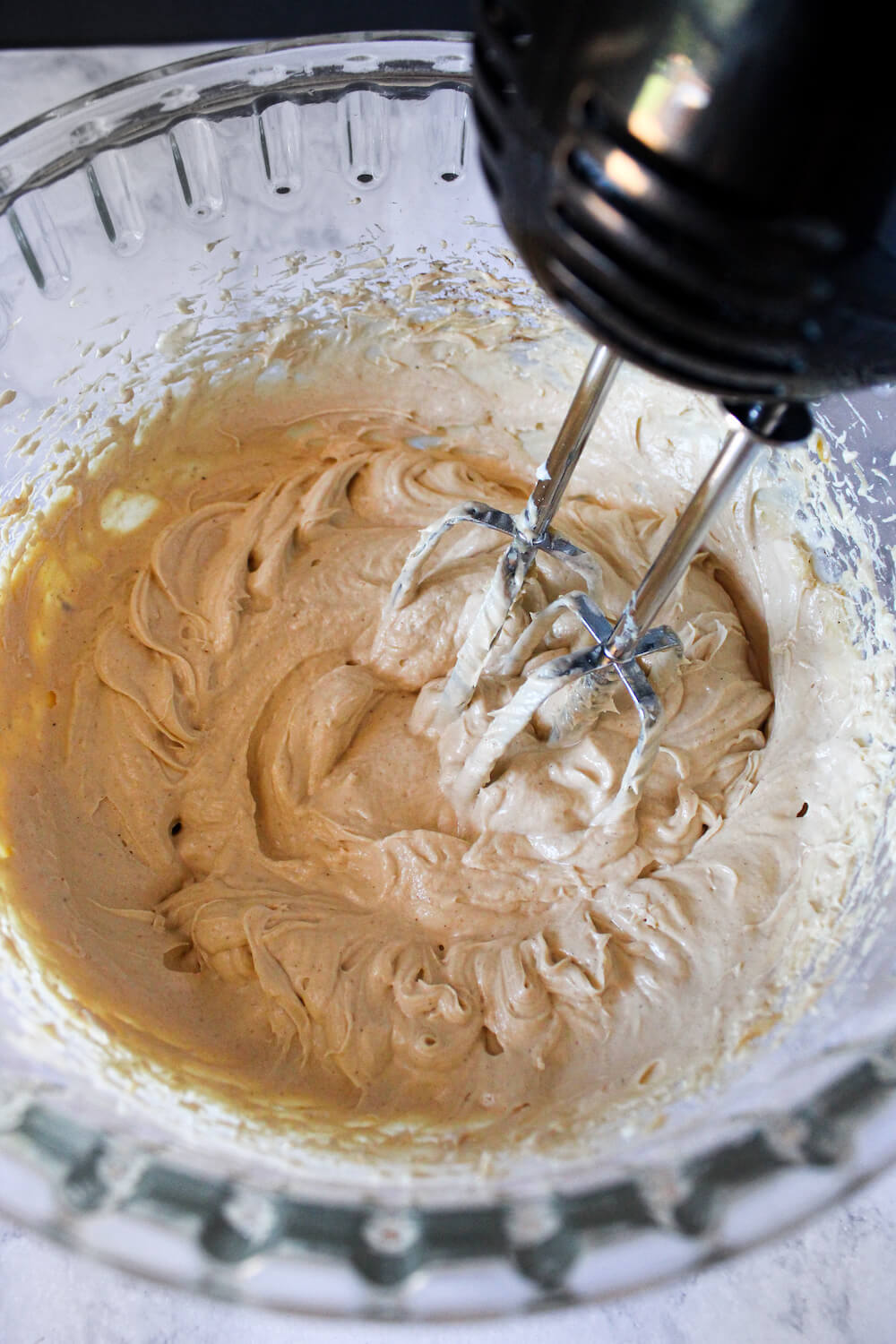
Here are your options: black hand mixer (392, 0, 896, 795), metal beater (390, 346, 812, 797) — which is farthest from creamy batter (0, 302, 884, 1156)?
black hand mixer (392, 0, 896, 795)

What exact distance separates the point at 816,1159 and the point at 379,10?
203cm

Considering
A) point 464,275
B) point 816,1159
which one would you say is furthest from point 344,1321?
point 464,275

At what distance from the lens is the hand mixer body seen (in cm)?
46

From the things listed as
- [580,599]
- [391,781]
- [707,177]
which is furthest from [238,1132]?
[707,177]

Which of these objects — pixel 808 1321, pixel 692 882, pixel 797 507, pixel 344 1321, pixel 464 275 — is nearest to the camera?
pixel 344 1321

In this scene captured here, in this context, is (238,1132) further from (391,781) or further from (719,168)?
(719,168)

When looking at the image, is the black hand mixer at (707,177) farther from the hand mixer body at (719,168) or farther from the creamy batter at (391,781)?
the creamy batter at (391,781)

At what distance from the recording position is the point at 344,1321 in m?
0.76

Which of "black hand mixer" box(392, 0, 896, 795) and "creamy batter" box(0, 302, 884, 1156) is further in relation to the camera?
"creamy batter" box(0, 302, 884, 1156)

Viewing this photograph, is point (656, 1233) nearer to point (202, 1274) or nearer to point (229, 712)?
point (202, 1274)

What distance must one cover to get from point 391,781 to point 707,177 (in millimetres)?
1038

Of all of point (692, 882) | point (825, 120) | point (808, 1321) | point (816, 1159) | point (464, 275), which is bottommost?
point (808, 1321)

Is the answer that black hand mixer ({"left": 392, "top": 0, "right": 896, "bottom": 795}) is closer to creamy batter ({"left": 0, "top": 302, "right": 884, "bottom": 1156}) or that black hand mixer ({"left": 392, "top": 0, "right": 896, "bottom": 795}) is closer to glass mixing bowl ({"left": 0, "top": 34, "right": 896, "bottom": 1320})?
glass mixing bowl ({"left": 0, "top": 34, "right": 896, "bottom": 1320})

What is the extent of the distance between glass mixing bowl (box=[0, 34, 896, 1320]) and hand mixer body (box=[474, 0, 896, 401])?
0.67 metres
